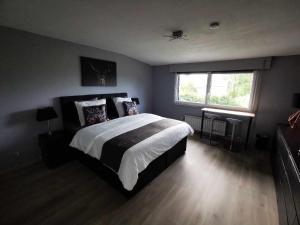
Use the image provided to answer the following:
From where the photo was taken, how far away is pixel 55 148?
2430 millimetres

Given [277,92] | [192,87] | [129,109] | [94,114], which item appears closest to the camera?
[94,114]

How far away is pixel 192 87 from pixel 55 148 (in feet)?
12.7

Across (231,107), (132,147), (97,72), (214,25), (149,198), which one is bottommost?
(149,198)

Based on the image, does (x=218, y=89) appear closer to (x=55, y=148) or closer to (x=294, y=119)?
(x=294, y=119)

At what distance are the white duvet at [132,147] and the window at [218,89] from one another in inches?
70.6

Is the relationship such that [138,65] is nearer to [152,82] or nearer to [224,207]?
[152,82]

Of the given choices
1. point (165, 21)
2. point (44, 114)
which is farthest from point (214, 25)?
point (44, 114)

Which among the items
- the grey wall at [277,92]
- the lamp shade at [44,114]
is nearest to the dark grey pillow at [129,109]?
the lamp shade at [44,114]

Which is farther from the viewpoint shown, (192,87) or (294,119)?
(192,87)

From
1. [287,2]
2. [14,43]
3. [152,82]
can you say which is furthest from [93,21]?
[152,82]

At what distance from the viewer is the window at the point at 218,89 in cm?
361

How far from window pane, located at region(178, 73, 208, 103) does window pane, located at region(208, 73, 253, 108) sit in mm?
262

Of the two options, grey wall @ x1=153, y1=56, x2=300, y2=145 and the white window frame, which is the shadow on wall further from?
grey wall @ x1=153, y1=56, x2=300, y2=145

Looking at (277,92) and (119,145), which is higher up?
(277,92)
